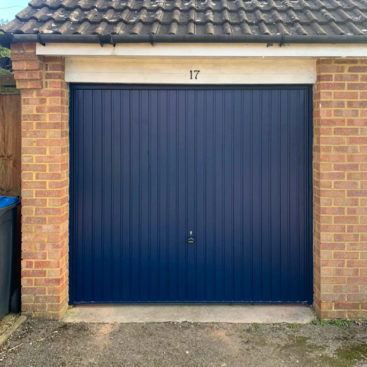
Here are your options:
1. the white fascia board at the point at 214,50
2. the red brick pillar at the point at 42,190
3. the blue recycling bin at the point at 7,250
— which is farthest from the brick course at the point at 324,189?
the white fascia board at the point at 214,50

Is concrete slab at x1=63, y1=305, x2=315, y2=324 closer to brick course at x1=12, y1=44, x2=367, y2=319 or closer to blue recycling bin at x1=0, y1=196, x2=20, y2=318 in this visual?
brick course at x1=12, y1=44, x2=367, y2=319

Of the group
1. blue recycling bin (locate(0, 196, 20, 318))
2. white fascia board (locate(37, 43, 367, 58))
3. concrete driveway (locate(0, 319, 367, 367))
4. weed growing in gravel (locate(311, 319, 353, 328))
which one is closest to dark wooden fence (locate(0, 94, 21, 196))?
blue recycling bin (locate(0, 196, 20, 318))

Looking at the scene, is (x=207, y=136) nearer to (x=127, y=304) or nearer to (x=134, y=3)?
(x=134, y=3)

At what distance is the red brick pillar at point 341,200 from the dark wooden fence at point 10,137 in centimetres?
351

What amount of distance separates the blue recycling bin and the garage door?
0.66m

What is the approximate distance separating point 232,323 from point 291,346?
0.69 m

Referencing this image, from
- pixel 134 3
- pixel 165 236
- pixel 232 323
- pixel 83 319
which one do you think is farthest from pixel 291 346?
pixel 134 3

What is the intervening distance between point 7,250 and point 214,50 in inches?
A: 119

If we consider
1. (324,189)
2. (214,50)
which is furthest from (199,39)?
(324,189)

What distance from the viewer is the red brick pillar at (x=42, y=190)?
14.6 ft

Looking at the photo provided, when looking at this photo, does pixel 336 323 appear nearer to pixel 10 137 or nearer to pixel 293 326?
pixel 293 326

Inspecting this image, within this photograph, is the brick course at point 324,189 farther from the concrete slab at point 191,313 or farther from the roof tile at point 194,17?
the roof tile at point 194,17

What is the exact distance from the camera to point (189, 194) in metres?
4.87

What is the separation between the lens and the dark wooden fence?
194 inches
